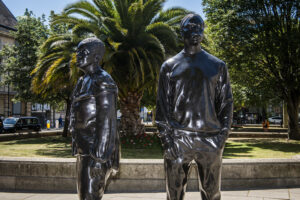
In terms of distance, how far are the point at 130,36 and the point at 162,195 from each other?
32.1ft

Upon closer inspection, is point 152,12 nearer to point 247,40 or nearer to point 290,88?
point 247,40

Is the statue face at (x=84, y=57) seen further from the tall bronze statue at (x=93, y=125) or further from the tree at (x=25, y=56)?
the tree at (x=25, y=56)

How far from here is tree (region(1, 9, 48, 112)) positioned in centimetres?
2253

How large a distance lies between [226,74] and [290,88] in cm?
1571

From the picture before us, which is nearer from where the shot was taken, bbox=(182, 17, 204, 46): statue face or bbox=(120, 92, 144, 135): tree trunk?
bbox=(182, 17, 204, 46): statue face

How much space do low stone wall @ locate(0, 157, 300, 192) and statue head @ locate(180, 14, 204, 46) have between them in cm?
355

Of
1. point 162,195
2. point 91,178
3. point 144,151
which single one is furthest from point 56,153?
point 91,178

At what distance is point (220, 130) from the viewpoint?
3111mm

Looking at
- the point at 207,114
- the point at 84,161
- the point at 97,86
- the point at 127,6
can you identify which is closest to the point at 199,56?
the point at 207,114

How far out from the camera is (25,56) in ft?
78.2

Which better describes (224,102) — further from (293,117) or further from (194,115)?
(293,117)

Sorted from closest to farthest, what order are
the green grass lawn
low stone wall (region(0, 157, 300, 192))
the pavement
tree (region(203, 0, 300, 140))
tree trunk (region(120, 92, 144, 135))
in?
the pavement < low stone wall (region(0, 157, 300, 192)) < the green grass lawn < tree trunk (region(120, 92, 144, 135)) < tree (region(203, 0, 300, 140))

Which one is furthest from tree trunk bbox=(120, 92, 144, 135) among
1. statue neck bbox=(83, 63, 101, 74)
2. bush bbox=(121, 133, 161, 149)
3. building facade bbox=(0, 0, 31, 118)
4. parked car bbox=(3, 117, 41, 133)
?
building facade bbox=(0, 0, 31, 118)

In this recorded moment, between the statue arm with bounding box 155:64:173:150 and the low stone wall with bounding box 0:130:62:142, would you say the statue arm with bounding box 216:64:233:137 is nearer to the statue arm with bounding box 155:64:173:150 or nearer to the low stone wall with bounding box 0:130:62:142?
the statue arm with bounding box 155:64:173:150
